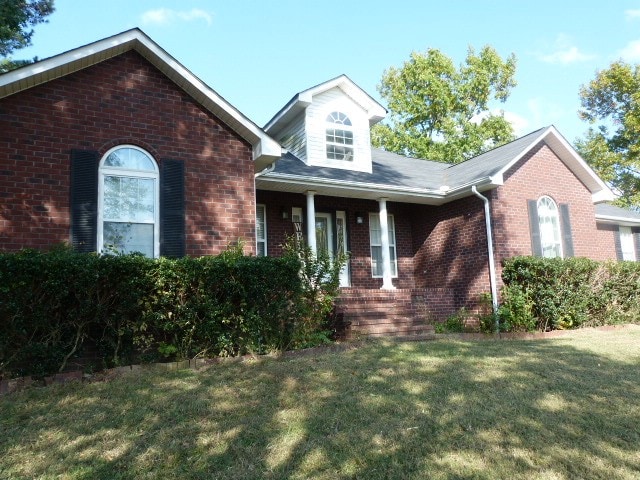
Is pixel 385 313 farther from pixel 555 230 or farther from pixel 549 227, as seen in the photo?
pixel 555 230

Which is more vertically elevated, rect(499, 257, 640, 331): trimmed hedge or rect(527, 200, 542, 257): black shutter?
rect(527, 200, 542, 257): black shutter

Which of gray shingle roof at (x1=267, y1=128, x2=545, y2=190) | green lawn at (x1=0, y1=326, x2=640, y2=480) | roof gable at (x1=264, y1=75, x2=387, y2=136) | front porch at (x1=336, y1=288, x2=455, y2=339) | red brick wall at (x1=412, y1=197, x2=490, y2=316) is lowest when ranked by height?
green lawn at (x1=0, y1=326, x2=640, y2=480)

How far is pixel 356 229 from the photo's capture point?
1260 centimetres

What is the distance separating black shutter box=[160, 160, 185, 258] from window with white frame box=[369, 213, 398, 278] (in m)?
6.00

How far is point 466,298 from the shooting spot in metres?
11.7

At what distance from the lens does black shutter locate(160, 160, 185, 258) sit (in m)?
7.87

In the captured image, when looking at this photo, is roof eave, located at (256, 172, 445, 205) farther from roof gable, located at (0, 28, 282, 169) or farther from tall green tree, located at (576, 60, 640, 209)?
tall green tree, located at (576, 60, 640, 209)

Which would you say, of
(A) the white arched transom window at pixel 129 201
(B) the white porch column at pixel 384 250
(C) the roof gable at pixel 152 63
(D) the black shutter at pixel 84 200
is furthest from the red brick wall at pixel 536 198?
(D) the black shutter at pixel 84 200

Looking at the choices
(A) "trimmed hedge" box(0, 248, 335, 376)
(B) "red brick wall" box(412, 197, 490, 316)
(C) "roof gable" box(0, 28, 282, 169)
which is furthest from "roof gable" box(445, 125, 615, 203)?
(A) "trimmed hedge" box(0, 248, 335, 376)

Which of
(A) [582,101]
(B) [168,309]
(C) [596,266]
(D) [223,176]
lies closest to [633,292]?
(C) [596,266]

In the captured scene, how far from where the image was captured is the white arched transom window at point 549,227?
1232 cm

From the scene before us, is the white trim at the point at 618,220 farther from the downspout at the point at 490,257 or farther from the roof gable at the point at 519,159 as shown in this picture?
the downspout at the point at 490,257

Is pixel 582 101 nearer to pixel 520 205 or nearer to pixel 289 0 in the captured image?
pixel 520 205

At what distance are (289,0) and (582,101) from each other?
931 inches
